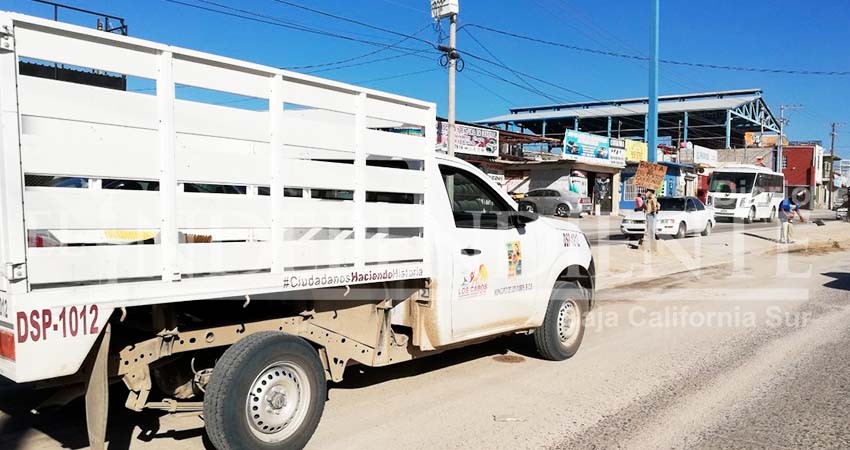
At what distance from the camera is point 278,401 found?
399 centimetres

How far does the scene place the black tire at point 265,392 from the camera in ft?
12.0

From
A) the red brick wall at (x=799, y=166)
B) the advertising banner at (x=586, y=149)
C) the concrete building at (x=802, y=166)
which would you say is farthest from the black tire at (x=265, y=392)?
the red brick wall at (x=799, y=166)

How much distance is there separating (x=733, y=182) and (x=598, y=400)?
35255 mm

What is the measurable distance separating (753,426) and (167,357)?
4.23 meters

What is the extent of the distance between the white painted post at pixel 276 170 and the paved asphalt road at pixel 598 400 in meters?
1.42

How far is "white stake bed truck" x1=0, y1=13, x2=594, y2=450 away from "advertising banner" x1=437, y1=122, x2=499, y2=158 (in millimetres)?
23822

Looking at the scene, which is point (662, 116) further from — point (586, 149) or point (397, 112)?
point (397, 112)

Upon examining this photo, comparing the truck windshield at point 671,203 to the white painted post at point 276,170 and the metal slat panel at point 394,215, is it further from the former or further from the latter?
the white painted post at point 276,170

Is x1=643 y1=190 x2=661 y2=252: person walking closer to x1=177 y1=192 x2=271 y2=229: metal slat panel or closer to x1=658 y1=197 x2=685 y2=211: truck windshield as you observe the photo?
x1=658 y1=197 x2=685 y2=211: truck windshield

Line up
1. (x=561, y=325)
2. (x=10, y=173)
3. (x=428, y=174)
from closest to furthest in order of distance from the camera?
(x=10, y=173) < (x=428, y=174) < (x=561, y=325)

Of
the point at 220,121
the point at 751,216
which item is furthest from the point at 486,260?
the point at 751,216

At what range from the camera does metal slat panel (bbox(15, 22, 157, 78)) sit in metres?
2.96

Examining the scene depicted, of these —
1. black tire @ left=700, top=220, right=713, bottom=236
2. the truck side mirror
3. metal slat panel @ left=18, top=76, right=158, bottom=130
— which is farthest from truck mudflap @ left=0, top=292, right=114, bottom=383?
black tire @ left=700, top=220, right=713, bottom=236

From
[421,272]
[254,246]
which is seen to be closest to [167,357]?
[254,246]
